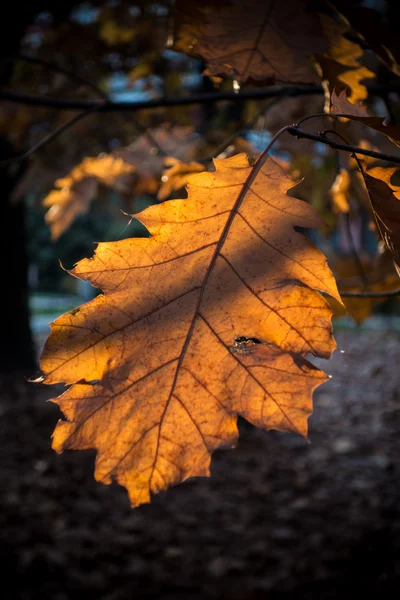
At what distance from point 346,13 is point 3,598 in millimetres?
2120

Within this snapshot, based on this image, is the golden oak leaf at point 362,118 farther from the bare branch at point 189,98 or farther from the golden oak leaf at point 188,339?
the bare branch at point 189,98

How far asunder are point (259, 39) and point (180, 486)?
2916 mm

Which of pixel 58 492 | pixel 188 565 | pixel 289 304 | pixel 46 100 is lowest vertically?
pixel 58 492

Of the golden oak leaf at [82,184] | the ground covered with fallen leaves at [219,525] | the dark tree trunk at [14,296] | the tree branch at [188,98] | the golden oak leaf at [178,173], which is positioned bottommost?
the dark tree trunk at [14,296]

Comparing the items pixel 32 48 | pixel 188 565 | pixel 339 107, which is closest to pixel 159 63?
pixel 32 48

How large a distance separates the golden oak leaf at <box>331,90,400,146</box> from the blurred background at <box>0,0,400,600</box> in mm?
228

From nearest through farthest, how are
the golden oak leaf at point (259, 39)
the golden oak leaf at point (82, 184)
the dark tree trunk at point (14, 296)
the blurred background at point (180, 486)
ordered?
1. the golden oak leaf at point (259, 39)
2. the blurred background at point (180, 486)
3. the golden oak leaf at point (82, 184)
4. the dark tree trunk at point (14, 296)

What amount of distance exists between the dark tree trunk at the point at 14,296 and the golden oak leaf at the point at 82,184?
3.76m

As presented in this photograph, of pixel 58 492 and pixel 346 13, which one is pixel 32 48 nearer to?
pixel 58 492

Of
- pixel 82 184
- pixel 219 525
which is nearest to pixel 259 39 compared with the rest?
pixel 82 184

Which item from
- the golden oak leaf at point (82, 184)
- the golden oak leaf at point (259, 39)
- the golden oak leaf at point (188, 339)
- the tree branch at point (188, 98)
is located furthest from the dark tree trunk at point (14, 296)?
the golden oak leaf at point (188, 339)

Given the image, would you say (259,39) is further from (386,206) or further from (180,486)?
(180,486)

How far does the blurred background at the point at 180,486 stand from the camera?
150 cm

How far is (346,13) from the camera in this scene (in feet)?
2.49
